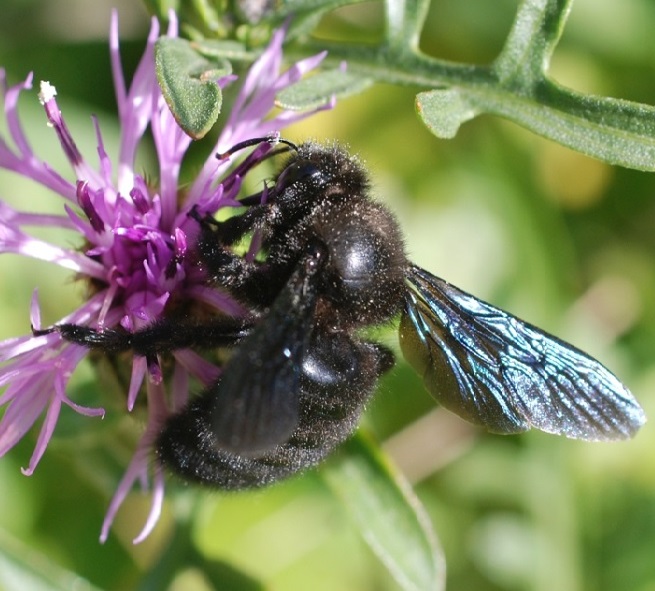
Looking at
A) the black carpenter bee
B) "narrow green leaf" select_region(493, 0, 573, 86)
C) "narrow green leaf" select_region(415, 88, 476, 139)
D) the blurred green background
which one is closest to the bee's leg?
the black carpenter bee

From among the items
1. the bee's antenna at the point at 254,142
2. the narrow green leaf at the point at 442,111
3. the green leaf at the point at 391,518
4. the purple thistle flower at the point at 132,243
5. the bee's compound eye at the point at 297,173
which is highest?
the narrow green leaf at the point at 442,111

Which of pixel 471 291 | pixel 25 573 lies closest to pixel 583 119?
pixel 471 291

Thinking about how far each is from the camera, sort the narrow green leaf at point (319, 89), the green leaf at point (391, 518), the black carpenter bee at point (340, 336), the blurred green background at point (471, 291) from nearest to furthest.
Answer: the black carpenter bee at point (340, 336) → the narrow green leaf at point (319, 89) → the green leaf at point (391, 518) → the blurred green background at point (471, 291)

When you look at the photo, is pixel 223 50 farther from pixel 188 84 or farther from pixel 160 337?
pixel 160 337

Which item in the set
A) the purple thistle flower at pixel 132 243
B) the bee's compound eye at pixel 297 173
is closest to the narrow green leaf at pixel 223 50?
the purple thistle flower at pixel 132 243

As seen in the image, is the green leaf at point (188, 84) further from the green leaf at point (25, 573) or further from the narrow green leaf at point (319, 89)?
the green leaf at point (25, 573)

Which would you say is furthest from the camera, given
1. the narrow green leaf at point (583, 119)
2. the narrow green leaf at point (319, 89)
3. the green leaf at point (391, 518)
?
the green leaf at point (391, 518)
